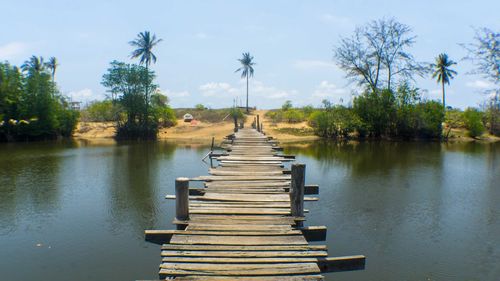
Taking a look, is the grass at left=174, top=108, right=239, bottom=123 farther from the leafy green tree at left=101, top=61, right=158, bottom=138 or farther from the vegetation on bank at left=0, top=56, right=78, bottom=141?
the vegetation on bank at left=0, top=56, right=78, bottom=141

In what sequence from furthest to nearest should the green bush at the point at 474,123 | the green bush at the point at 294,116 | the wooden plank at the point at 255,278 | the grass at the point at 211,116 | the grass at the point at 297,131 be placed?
1. the grass at the point at 211,116
2. the green bush at the point at 294,116
3. the green bush at the point at 474,123
4. the grass at the point at 297,131
5. the wooden plank at the point at 255,278

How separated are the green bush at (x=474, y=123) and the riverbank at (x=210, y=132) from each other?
862mm

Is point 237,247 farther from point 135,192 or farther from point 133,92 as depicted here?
point 133,92

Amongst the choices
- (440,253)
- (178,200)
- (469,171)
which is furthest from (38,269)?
(469,171)

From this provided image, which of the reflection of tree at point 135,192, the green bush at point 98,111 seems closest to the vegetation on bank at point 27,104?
the green bush at point 98,111

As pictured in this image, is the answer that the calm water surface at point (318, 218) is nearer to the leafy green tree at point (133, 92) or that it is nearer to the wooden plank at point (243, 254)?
the wooden plank at point (243, 254)

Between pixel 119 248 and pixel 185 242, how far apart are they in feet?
17.1

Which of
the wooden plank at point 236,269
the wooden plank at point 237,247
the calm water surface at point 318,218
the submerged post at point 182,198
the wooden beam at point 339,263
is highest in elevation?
the submerged post at point 182,198

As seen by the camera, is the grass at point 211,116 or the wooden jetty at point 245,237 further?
the grass at point 211,116

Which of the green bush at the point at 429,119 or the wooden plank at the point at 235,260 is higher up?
the green bush at the point at 429,119

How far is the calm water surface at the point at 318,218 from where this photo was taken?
979 centimetres

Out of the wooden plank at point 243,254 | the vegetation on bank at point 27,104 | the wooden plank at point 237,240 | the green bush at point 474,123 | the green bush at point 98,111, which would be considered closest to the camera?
the wooden plank at point 243,254

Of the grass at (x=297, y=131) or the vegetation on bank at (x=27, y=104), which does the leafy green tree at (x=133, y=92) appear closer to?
the vegetation on bank at (x=27, y=104)

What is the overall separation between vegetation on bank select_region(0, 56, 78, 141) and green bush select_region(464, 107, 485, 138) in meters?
58.0
